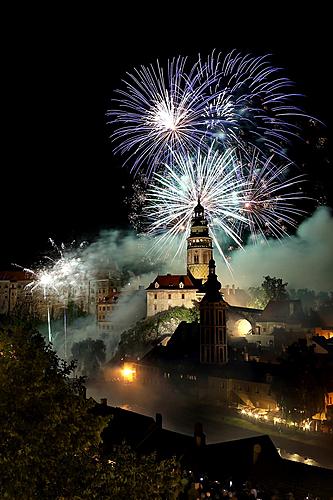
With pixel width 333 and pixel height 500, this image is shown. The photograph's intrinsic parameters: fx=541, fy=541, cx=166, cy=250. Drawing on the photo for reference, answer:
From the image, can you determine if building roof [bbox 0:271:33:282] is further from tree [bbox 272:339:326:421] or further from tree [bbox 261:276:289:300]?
tree [bbox 272:339:326:421]

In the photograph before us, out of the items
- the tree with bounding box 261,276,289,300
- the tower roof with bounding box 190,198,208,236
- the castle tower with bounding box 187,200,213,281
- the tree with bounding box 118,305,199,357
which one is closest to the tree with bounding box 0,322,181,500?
the tree with bounding box 118,305,199,357

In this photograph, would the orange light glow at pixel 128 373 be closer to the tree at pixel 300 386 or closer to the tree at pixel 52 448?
the tree at pixel 300 386

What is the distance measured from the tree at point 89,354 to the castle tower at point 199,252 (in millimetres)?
17774

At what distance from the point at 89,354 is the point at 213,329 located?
2478 centimetres

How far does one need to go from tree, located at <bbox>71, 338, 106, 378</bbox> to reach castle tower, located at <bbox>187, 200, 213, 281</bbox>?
58.3ft

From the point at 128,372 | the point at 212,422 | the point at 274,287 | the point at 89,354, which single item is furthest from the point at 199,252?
the point at 212,422

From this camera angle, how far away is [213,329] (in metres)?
58.6

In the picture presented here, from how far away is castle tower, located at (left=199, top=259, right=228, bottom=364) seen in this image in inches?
2272

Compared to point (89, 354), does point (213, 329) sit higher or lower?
higher

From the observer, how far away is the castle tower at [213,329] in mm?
57719

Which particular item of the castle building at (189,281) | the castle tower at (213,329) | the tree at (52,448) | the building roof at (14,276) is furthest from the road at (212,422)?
the building roof at (14,276)

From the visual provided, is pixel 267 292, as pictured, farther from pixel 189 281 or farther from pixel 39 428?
pixel 39 428

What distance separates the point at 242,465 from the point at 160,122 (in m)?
28.6

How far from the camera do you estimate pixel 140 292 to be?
295 feet
